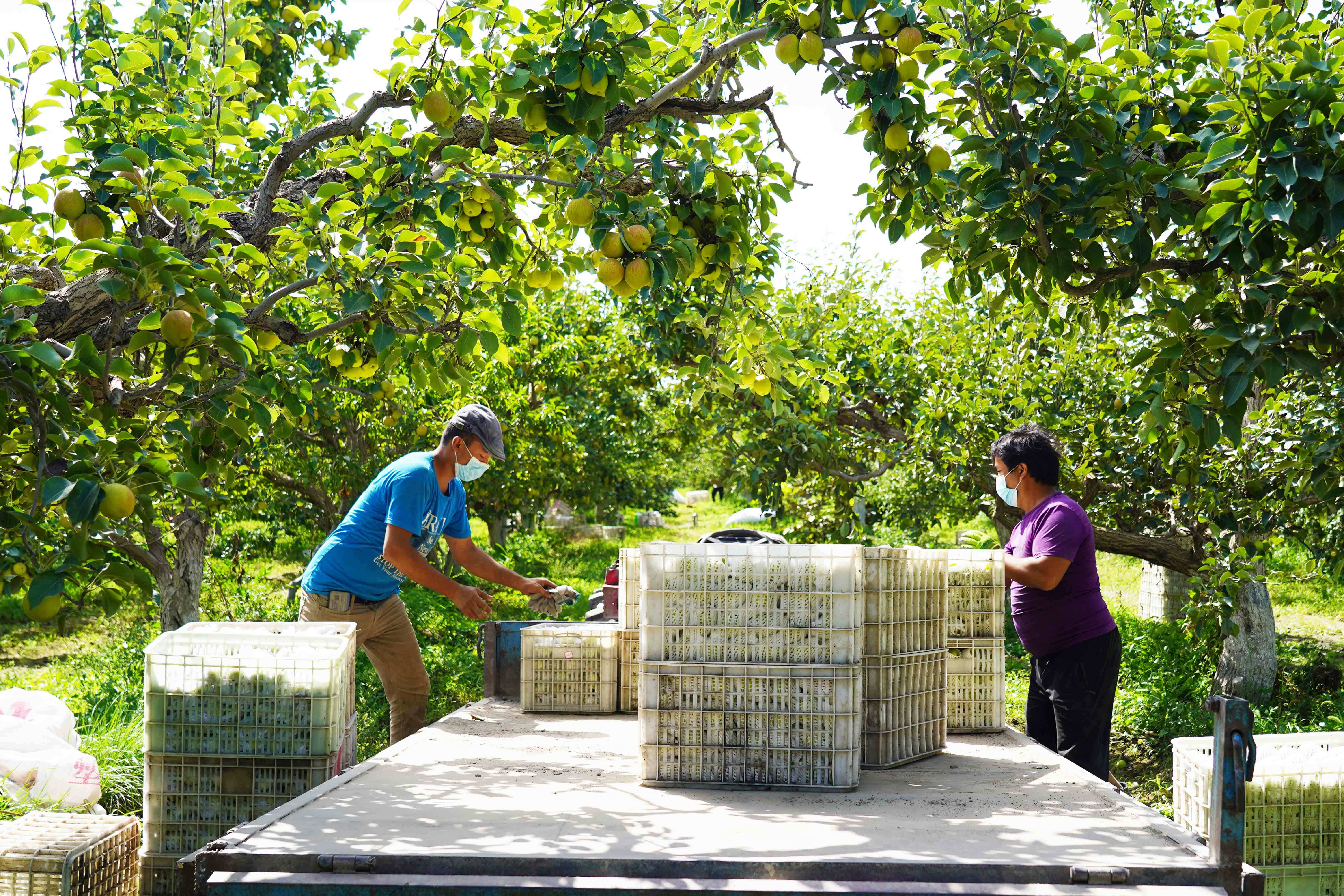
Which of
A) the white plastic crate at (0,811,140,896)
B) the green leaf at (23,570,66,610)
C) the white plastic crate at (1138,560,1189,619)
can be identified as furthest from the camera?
the white plastic crate at (1138,560,1189,619)

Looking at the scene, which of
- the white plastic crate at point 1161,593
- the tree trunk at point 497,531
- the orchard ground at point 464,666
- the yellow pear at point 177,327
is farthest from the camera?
the tree trunk at point 497,531

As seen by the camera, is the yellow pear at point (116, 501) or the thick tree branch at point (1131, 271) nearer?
the yellow pear at point (116, 501)

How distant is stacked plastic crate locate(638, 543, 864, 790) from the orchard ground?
3.29 meters

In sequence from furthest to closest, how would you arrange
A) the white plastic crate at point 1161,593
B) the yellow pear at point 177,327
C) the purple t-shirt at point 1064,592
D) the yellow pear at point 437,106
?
the white plastic crate at point 1161,593 → the purple t-shirt at point 1064,592 → the yellow pear at point 437,106 → the yellow pear at point 177,327

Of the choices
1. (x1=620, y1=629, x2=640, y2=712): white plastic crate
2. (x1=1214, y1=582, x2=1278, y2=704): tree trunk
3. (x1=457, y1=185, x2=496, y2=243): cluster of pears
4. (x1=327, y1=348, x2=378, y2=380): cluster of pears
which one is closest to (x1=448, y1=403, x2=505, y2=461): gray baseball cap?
(x1=327, y1=348, x2=378, y2=380): cluster of pears

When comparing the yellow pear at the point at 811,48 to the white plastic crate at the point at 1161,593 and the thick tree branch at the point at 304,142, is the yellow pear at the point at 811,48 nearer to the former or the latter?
the thick tree branch at the point at 304,142

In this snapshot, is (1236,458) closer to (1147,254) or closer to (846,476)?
(846,476)

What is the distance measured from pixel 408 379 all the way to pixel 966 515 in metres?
5.47

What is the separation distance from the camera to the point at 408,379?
10469 mm

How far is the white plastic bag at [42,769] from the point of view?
192 inches

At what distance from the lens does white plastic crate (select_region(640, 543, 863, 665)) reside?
3.41 m

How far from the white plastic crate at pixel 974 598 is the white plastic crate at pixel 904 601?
1.03 ft

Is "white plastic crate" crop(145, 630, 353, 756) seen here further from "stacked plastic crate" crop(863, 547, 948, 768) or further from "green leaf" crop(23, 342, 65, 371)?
"stacked plastic crate" crop(863, 547, 948, 768)

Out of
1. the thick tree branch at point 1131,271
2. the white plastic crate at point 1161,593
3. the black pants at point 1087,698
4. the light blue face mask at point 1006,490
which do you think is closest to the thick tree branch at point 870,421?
the white plastic crate at point 1161,593
